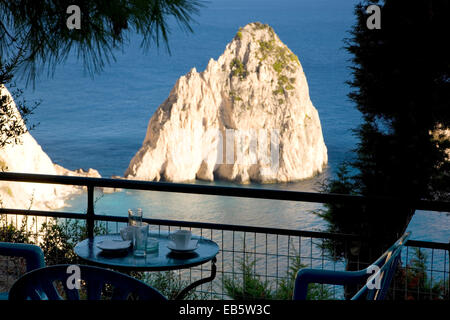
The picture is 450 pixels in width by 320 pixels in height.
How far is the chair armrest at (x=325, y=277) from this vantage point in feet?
7.18

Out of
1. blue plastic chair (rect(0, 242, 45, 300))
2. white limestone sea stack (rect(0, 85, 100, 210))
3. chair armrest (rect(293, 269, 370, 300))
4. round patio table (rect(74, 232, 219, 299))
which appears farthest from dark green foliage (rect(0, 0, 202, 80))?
white limestone sea stack (rect(0, 85, 100, 210))

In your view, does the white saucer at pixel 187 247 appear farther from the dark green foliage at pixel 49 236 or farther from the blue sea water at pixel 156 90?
the blue sea water at pixel 156 90

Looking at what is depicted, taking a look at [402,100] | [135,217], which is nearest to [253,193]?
[135,217]

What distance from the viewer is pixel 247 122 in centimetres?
6525

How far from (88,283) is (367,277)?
1154mm

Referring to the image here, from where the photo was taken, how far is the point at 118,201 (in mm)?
Answer: 54531

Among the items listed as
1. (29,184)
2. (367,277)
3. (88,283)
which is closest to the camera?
(88,283)

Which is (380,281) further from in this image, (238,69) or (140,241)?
(238,69)

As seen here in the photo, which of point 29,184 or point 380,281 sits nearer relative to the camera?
point 380,281

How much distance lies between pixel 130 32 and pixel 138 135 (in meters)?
72.2

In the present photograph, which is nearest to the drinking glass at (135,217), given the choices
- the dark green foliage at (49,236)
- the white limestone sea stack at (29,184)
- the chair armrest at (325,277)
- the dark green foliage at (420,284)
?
the chair armrest at (325,277)

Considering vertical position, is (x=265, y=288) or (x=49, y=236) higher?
(x=49, y=236)

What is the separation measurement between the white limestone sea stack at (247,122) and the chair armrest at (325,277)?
192 feet
